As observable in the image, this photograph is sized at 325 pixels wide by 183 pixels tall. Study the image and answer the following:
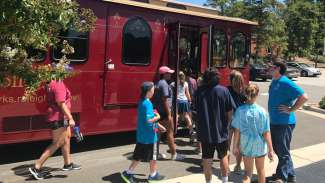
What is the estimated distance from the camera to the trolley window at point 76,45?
729 cm

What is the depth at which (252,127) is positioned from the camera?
5301mm

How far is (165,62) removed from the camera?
8.98 metres

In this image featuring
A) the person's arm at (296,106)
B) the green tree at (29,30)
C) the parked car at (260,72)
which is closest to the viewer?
the green tree at (29,30)

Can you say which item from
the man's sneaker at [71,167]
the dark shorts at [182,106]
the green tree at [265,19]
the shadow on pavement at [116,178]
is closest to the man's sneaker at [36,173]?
the man's sneaker at [71,167]

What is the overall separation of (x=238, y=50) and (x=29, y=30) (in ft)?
23.8

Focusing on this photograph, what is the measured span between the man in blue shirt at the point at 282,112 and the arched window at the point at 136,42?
305cm

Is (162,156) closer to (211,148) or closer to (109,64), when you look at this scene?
(109,64)

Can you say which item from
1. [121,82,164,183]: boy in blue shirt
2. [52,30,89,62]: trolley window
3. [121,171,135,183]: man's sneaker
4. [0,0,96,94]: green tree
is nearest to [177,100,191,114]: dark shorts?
[52,30,89,62]: trolley window

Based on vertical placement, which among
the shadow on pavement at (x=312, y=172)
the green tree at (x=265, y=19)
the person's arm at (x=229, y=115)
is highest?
the green tree at (x=265, y=19)

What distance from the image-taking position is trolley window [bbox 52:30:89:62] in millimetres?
7289

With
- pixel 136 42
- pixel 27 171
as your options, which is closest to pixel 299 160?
pixel 136 42

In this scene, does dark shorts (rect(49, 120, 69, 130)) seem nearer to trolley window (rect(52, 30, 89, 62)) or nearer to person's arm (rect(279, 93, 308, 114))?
trolley window (rect(52, 30, 89, 62))

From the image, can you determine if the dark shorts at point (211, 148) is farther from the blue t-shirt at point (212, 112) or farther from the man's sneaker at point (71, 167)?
the man's sneaker at point (71, 167)

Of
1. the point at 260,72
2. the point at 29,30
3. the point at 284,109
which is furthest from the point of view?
the point at 260,72
